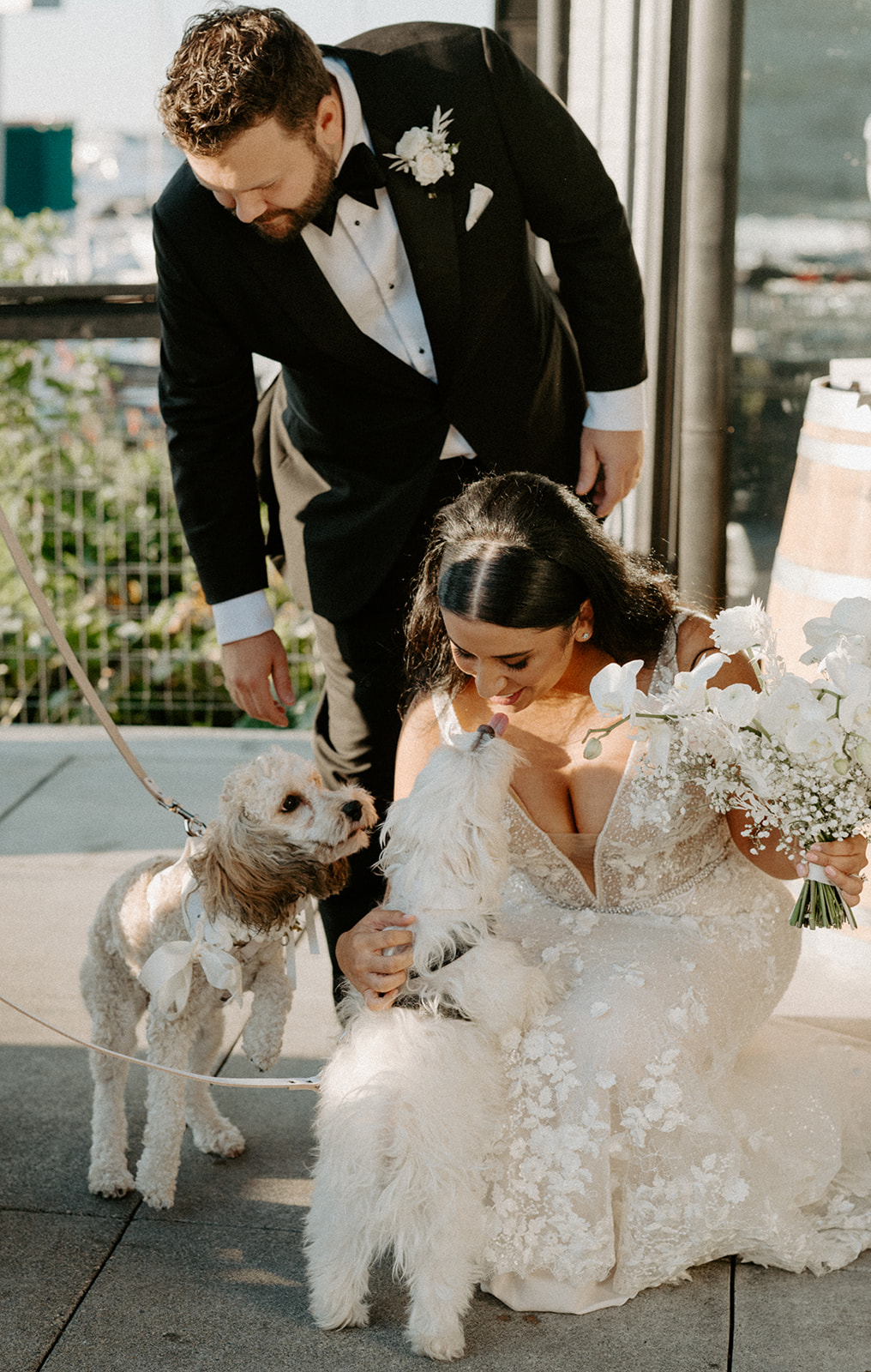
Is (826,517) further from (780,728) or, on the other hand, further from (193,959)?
(193,959)

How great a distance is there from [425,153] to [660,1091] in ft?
5.63

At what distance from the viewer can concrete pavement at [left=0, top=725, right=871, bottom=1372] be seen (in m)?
2.02

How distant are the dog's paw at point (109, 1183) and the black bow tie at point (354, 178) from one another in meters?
1.82

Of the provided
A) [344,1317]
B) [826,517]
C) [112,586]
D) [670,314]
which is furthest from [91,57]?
[344,1317]

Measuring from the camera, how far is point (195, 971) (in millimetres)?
2291

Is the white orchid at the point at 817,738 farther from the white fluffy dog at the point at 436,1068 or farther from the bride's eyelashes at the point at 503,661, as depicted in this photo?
the bride's eyelashes at the point at 503,661

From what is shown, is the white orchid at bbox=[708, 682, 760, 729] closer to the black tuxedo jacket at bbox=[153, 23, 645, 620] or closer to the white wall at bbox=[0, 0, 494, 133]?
the black tuxedo jacket at bbox=[153, 23, 645, 620]

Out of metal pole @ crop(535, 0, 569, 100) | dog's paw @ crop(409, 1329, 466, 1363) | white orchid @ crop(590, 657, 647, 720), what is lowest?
dog's paw @ crop(409, 1329, 466, 1363)

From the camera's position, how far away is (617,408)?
2760 mm

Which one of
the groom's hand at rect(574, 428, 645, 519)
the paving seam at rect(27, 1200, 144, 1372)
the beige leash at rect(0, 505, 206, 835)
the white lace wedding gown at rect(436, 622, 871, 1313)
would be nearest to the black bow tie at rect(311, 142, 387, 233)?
the groom's hand at rect(574, 428, 645, 519)

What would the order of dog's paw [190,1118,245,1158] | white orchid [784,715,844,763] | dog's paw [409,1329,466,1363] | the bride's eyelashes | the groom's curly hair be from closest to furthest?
→ white orchid [784,715,844,763] → dog's paw [409,1329,466,1363] → the groom's curly hair → the bride's eyelashes → dog's paw [190,1118,245,1158]

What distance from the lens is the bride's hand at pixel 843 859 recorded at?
6.25 feet

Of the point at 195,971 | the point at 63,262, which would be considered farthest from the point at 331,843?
the point at 63,262

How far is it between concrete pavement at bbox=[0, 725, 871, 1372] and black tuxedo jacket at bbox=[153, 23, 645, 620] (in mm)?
1140
